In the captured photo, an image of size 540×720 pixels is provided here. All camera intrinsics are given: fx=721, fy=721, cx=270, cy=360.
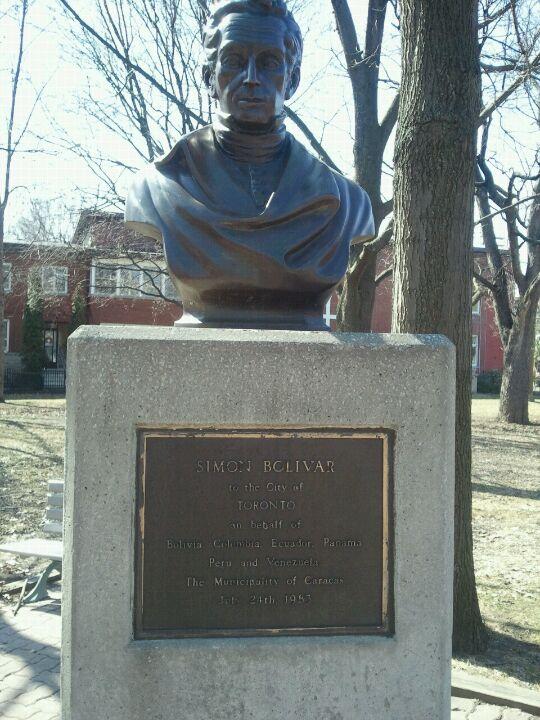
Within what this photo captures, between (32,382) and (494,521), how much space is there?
22.6 metres

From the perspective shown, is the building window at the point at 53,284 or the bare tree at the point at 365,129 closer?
the bare tree at the point at 365,129

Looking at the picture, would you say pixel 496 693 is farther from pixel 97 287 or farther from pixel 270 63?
→ pixel 97 287

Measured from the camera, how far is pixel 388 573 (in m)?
2.75

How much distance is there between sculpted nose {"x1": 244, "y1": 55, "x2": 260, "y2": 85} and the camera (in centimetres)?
299

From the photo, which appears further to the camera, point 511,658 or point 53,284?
point 53,284

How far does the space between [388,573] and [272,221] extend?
149cm

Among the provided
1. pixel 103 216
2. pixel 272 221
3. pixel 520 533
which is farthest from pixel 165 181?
pixel 103 216

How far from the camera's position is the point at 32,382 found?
27453 mm

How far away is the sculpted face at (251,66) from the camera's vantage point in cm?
298

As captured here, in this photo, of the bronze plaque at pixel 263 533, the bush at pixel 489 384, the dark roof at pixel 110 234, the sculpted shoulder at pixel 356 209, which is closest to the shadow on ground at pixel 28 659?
the bronze plaque at pixel 263 533

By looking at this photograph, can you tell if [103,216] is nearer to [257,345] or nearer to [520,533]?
[520,533]

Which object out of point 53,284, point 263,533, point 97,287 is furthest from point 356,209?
point 53,284

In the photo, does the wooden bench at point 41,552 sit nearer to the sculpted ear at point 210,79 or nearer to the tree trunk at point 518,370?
the sculpted ear at point 210,79

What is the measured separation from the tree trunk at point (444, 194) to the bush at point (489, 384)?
31517 millimetres
